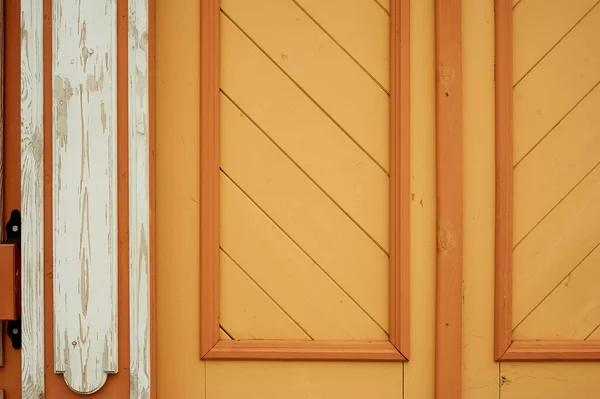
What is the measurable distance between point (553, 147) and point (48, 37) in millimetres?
1428

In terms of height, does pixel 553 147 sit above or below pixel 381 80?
below

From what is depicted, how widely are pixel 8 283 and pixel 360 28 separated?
1200 millimetres

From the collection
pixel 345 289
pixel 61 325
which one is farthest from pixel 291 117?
pixel 61 325

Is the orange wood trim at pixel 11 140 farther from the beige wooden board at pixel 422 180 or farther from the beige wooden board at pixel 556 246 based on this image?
the beige wooden board at pixel 556 246

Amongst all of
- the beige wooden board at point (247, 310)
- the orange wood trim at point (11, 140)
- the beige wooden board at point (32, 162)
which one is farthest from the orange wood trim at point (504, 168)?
the orange wood trim at point (11, 140)

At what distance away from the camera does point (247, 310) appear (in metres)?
1.37

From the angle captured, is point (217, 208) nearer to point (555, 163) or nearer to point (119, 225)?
point (119, 225)

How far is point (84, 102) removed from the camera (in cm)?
A: 126

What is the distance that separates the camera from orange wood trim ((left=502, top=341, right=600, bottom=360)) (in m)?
1.35

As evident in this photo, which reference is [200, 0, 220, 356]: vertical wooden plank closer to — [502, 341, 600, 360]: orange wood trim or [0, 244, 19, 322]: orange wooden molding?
[0, 244, 19, 322]: orange wooden molding

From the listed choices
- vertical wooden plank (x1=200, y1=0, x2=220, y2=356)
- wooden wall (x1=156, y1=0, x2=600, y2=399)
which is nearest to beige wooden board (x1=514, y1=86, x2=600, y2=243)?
wooden wall (x1=156, y1=0, x2=600, y2=399)

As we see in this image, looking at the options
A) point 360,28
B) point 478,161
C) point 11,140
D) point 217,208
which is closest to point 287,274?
point 217,208

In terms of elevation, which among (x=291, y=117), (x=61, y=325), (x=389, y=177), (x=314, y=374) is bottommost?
(x=314, y=374)

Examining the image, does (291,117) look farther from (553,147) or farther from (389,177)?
(553,147)
